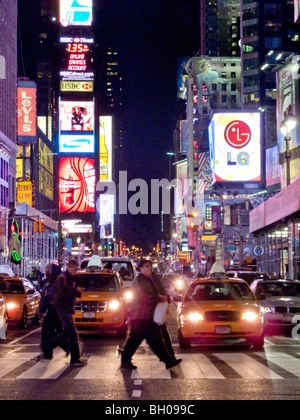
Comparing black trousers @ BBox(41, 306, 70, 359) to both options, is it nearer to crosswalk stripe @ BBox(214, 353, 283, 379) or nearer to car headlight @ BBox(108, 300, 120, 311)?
crosswalk stripe @ BBox(214, 353, 283, 379)

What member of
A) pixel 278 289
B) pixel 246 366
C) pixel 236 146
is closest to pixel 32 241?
pixel 236 146

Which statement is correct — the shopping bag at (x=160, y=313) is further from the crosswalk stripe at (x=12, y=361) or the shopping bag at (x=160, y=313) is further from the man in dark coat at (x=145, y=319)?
the crosswalk stripe at (x=12, y=361)

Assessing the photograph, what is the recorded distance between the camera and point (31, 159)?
87.1 m

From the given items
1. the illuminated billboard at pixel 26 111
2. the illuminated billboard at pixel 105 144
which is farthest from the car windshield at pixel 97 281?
the illuminated billboard at pixel 105 144

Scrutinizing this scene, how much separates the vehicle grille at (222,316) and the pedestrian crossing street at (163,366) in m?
0.73

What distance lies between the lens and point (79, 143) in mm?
124438

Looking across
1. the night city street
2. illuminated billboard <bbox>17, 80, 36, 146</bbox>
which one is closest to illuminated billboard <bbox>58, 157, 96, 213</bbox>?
the night city street

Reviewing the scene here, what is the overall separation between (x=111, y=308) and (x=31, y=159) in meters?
68.9

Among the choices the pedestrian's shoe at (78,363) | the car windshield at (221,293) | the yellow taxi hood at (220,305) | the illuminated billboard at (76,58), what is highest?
the illuminated billboard at (76,58)

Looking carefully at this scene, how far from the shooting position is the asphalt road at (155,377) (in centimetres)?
969

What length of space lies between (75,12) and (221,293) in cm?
12640

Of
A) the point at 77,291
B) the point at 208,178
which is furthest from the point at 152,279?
the point at 208,178

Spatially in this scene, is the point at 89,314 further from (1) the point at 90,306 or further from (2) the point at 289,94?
(2) the point at 289,94

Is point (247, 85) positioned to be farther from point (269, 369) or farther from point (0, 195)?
point (269, 369)
